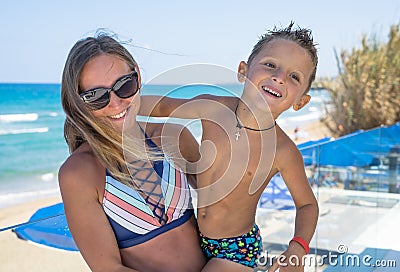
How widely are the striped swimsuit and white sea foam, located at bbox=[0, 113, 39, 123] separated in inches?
1117

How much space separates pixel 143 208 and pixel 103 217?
0.43ft

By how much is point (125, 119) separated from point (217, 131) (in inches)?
18.9

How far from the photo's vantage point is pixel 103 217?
150 centimetres

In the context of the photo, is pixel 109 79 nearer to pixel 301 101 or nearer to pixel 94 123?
pixel 94 123

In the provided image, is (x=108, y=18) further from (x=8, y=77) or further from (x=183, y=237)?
(x=183, y=237)

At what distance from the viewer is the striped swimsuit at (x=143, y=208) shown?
154 cm

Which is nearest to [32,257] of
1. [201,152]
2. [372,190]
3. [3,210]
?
[201,152]

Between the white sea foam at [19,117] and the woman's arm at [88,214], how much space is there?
2850cm

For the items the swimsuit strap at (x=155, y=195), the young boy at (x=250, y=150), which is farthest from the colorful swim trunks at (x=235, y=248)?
the swimsuit strap at (x=155, y=195)

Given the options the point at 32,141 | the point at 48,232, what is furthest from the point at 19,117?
the point at 48,232

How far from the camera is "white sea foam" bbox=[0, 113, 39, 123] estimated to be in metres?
29.1

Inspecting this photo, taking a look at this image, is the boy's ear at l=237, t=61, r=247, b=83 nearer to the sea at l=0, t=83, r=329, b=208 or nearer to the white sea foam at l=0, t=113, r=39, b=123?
the sea at l=0, t=83, r=329, b=208

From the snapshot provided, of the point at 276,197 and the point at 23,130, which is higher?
the point at 276,197

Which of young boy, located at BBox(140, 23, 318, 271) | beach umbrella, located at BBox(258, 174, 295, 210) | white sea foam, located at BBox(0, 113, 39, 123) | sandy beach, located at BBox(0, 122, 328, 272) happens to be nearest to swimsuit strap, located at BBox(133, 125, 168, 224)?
young boy, located at BBox(140, 23, 318, 271)
